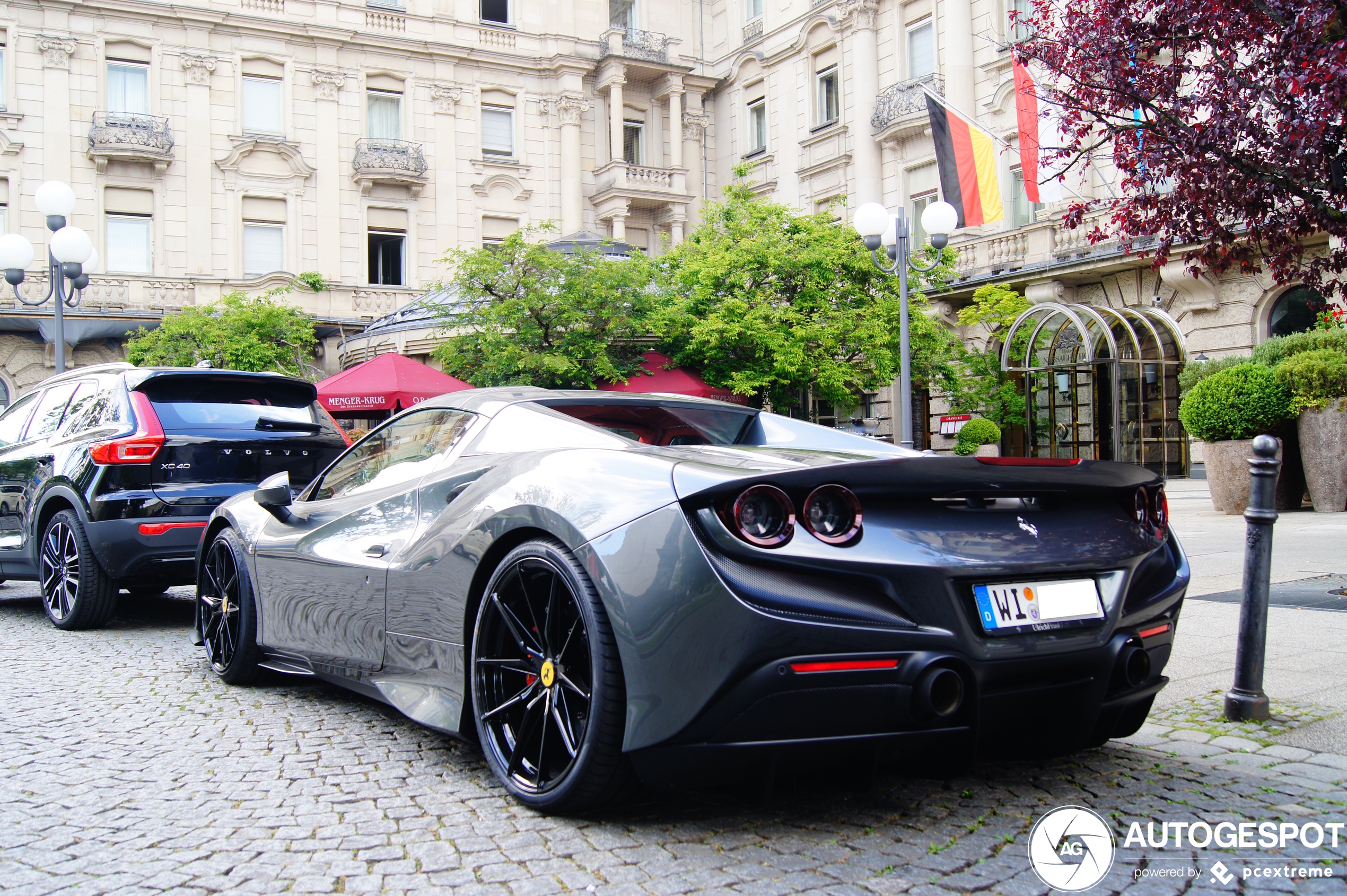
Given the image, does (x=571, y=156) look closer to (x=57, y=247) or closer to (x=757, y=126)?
(x=757, y=126)

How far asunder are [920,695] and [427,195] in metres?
33.9

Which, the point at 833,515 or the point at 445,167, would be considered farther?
the point at 445,167

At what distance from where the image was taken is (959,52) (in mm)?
27516

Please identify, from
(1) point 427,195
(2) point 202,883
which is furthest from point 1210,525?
(1) point 427,195

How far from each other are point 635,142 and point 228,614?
35269mm

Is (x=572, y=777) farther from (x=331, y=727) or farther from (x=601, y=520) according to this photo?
(x=331, y=727)

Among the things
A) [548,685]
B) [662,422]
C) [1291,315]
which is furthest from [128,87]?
[548,685]

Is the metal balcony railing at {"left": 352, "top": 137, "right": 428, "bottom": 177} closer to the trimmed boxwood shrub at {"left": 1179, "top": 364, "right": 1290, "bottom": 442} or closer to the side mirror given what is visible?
the trimmed boxwood shrub at {"left": 1179, "top": 364, "right": 1290, "bottom": 442}

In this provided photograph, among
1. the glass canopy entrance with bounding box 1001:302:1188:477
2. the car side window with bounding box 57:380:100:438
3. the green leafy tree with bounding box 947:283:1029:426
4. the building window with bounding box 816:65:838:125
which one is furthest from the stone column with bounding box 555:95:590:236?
the car side window with bounding box 57:380:100:438

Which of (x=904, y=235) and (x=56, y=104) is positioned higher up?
(x=56, y=104)

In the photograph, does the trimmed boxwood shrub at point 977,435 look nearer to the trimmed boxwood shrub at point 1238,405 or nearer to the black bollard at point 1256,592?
the trimmed boxwood shrub at point 1238,405

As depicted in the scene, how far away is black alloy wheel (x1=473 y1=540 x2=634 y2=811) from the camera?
8.93 ft

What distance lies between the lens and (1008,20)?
85.3 feet

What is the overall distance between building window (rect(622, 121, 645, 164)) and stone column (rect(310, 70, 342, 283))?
10.2 metres
